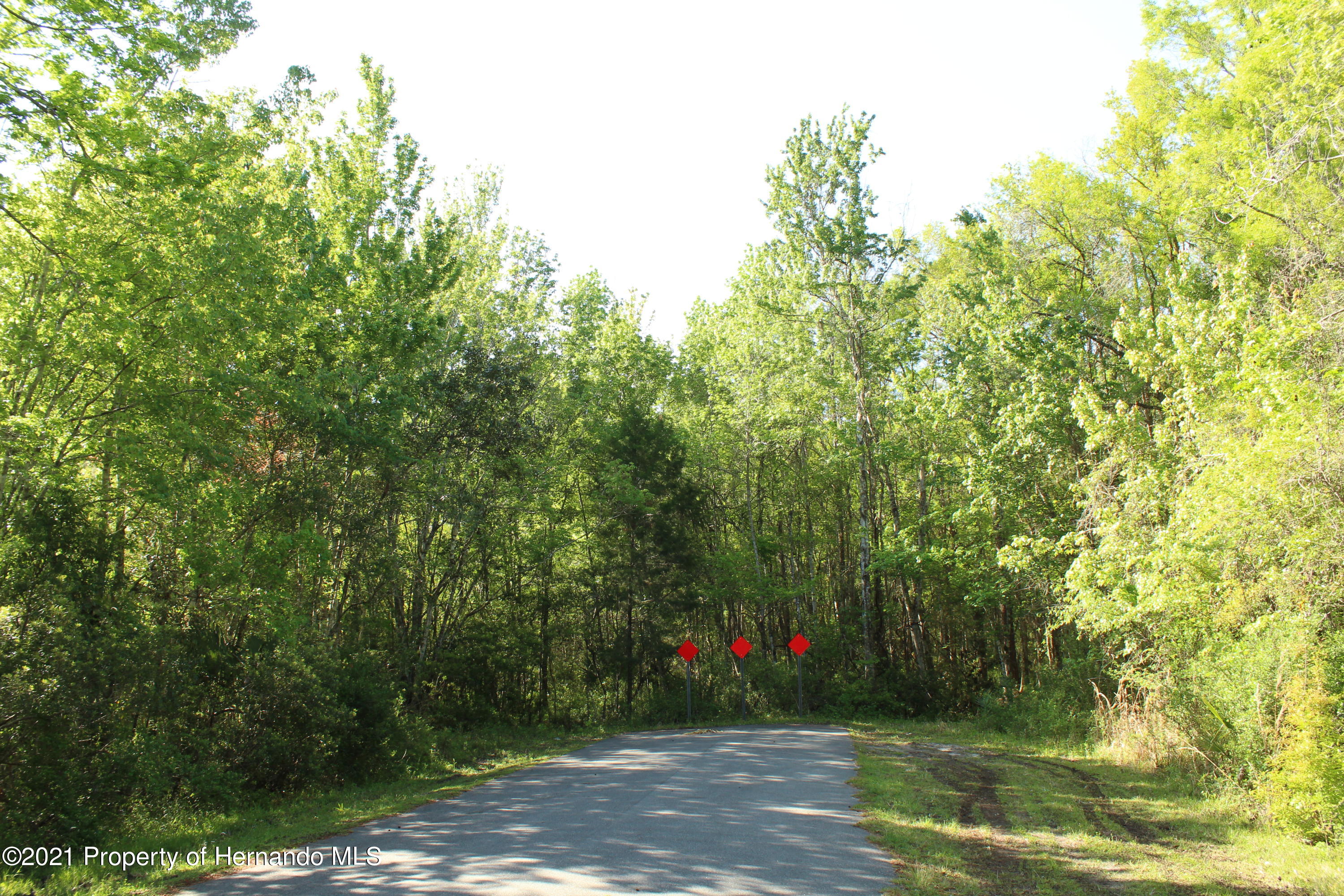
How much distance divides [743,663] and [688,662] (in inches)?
98.0

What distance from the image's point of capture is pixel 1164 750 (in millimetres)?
12711

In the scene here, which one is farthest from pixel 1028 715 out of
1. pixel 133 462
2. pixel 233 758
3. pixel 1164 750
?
pixel 133 462

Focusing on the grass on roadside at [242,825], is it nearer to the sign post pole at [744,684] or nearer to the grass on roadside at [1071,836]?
the grass on roadside at [1071,836]

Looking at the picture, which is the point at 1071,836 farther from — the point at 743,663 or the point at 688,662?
the point at 743,663

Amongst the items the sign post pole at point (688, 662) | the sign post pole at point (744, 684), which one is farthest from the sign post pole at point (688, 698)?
the sign post pole at point (744, 684)

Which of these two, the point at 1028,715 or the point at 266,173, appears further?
the point at 1028,715

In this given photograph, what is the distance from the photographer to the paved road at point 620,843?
6.25m

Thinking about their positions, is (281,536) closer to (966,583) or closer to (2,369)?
(2,369)

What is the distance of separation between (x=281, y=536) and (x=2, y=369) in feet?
14.5

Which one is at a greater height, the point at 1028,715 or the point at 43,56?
the point at 43,56

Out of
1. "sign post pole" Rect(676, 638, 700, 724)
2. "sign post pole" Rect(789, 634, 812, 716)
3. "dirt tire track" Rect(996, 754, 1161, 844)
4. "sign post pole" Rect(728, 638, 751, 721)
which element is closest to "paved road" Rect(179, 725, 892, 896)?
"dirt tire track" Rect(996, 754, 1161, 844)

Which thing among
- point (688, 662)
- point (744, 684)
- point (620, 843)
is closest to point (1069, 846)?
point (620, 843)

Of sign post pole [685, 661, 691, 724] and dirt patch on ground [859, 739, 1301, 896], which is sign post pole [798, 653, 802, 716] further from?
dirt patch on ground [859, 739, 1301, 896]

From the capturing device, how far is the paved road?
625 cm
